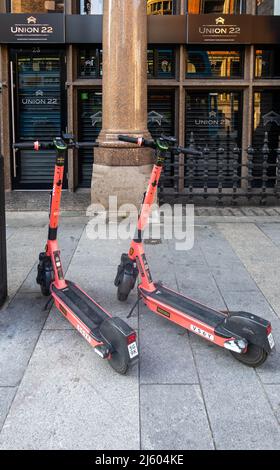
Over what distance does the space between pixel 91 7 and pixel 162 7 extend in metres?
1.40

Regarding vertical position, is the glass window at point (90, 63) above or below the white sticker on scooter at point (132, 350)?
above

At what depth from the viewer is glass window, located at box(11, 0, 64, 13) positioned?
10281 millimetres

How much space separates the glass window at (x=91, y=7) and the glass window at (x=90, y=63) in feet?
2.42

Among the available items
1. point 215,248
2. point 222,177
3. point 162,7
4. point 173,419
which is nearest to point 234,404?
point 173,419

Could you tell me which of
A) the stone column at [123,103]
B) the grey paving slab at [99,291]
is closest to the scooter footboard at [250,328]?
the grey paving slab at [99,291]

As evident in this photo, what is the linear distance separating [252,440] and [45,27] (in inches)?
354

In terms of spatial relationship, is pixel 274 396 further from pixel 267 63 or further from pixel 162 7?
pixel 162 7

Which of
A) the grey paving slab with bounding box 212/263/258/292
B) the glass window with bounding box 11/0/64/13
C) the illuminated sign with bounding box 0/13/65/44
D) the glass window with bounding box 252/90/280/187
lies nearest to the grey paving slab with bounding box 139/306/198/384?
the grey paving slab with bounding box 212/263/258/292

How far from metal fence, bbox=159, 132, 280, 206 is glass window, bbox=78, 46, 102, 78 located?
2.25 meters

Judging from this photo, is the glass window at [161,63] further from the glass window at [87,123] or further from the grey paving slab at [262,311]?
the grey paving slab at [262,311]

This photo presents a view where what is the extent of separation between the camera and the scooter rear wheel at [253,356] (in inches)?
136

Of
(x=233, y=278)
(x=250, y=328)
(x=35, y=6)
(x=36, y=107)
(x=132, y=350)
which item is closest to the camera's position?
(x=132, y=350)

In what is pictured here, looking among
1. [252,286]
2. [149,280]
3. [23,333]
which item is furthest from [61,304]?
[252,286]

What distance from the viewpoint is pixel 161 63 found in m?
10.5
